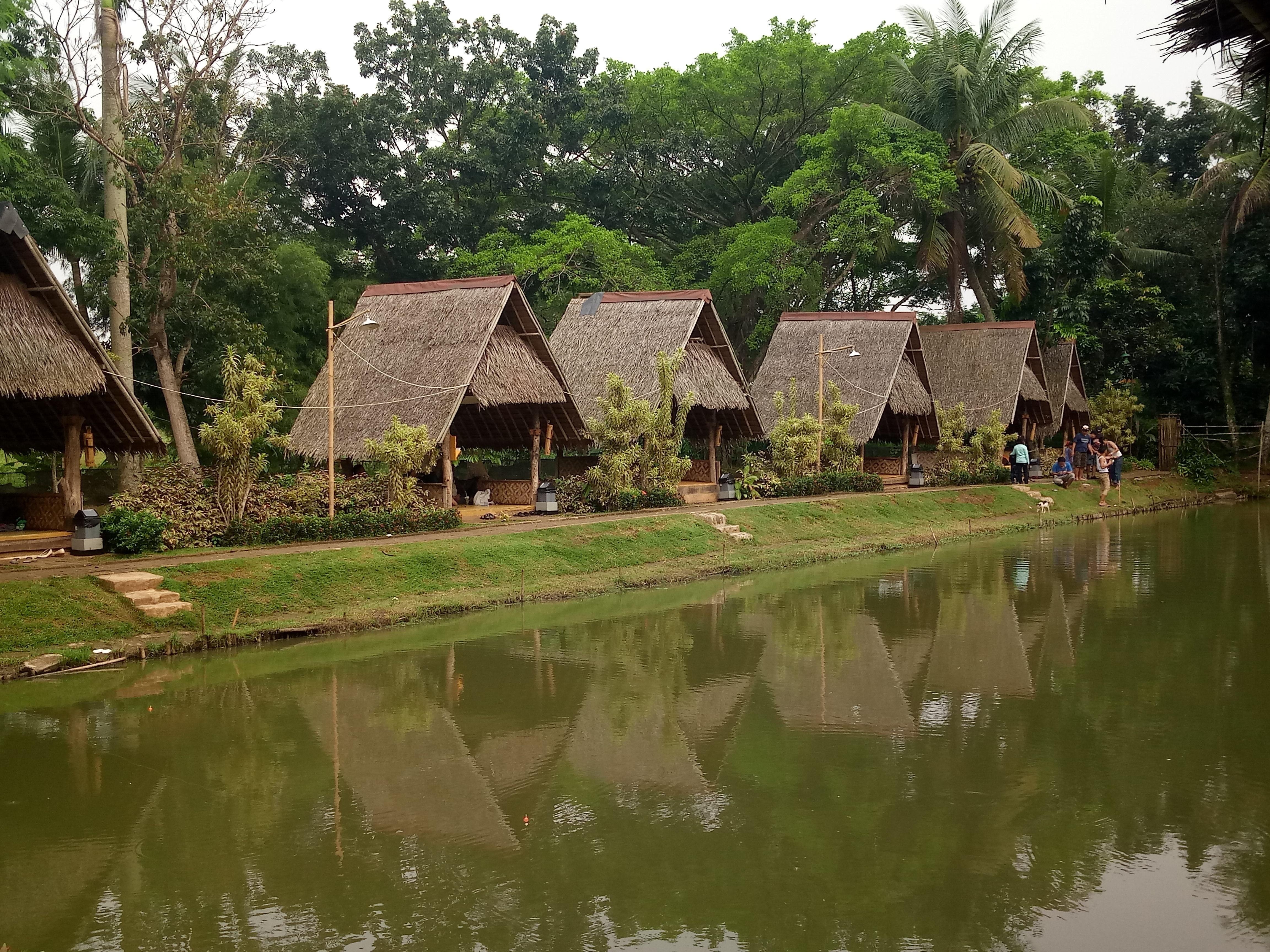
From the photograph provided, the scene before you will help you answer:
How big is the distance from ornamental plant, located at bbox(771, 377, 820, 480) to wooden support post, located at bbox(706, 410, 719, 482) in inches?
49.5

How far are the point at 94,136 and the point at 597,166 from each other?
19082 millimetres

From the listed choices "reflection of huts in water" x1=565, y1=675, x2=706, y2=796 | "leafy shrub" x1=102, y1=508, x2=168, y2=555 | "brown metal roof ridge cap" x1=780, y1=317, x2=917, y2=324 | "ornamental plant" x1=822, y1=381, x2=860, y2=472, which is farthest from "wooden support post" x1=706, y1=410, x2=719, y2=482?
"reflection of huts in water" x1=565, y1=675, x2=706, y2=796

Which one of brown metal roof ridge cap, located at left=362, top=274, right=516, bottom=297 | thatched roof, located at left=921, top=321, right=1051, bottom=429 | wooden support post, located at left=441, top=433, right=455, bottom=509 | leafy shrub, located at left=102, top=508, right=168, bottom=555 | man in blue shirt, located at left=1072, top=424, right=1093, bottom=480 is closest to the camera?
leafy shrub, located at left=102, top=508, right=168, bottom=555

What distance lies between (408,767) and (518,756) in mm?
727

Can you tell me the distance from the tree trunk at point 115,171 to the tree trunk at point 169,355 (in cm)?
73

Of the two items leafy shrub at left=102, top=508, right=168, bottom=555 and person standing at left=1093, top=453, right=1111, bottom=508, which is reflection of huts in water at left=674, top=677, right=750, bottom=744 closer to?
leafy shrub at left=102, top=508, right=168, bottom=555

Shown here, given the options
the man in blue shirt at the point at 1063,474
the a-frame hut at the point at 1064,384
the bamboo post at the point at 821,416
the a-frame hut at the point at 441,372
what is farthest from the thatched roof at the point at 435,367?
the a-frame hut at the point at 1064,384

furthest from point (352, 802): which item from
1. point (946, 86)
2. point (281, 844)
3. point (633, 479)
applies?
point (946, 86)

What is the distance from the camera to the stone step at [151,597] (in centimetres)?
1132

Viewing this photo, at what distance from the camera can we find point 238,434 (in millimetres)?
14492

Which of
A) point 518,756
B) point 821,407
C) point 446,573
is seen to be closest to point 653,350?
point 821,407

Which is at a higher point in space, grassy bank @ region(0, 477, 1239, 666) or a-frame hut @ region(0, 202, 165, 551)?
a-frame hut @ region(0, 202, 165, 551)

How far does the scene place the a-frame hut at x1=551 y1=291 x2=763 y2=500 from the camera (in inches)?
901

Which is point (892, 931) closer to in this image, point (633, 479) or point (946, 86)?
point (633, 479)
